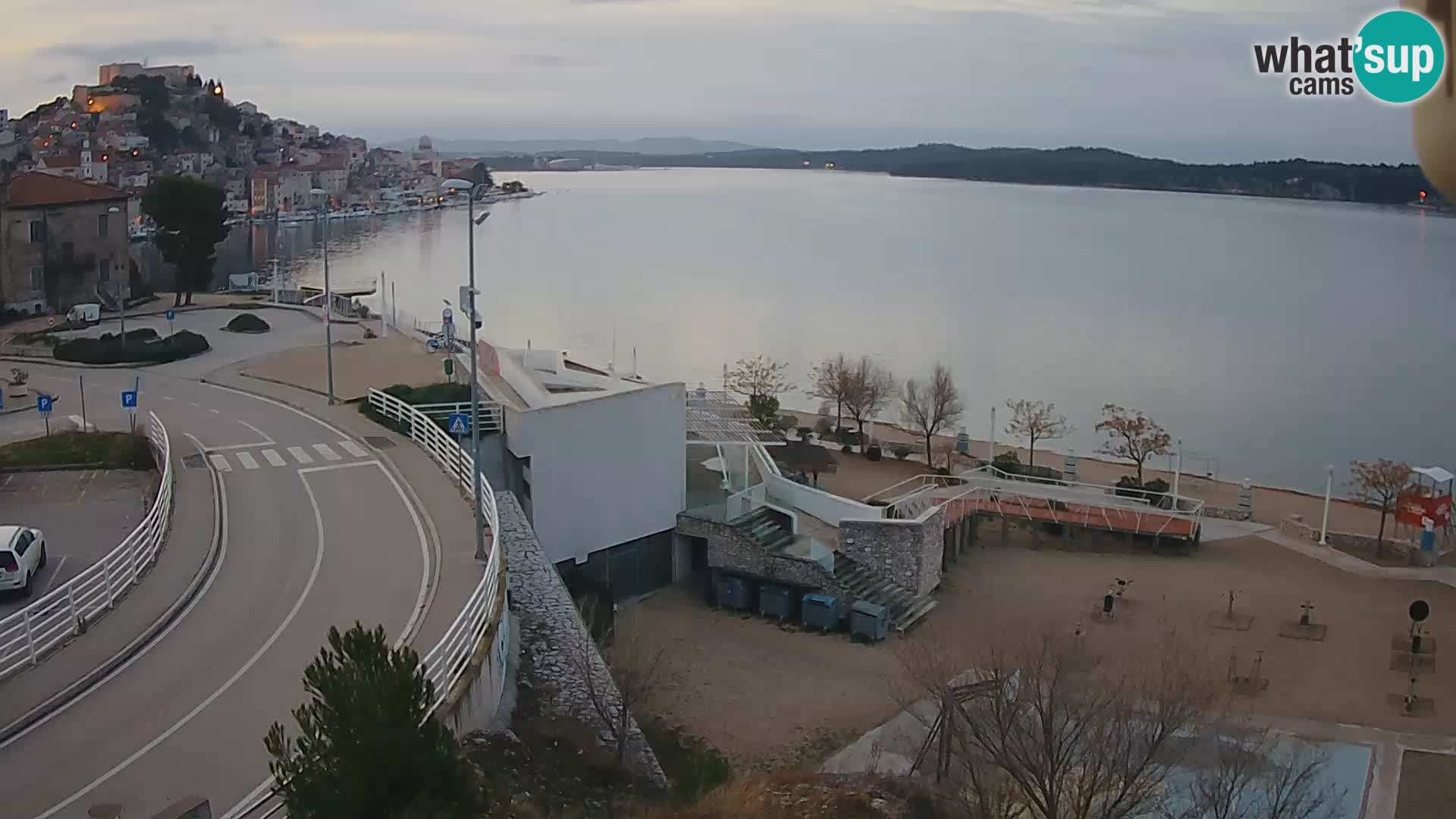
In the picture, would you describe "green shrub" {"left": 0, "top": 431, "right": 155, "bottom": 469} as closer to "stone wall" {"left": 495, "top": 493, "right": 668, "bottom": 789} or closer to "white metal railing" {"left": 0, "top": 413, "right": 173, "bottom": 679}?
"white metal railing" {"left": 0, "top": 413, "right": 173, "bottom": 679}

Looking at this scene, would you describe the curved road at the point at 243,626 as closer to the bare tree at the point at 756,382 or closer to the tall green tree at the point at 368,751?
the tall green tree at the point at 368,751

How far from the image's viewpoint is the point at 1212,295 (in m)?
96.8

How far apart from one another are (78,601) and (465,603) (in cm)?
421

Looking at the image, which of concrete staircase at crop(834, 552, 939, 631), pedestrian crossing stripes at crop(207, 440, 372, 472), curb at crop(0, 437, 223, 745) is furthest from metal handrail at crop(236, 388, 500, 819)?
concrete staircase at crop(834, 552, 939, 631)

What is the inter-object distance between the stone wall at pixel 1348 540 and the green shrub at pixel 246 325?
1197 inches

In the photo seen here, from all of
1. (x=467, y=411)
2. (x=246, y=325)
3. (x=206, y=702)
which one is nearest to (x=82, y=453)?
(x=467, y=411)

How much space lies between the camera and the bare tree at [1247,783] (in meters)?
11.9

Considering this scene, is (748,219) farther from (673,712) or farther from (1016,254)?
(673,712)

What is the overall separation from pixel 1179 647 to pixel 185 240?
126 feet

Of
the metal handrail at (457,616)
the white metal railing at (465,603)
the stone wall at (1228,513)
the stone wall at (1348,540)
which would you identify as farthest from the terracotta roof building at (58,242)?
the stone wall at (1348,540)

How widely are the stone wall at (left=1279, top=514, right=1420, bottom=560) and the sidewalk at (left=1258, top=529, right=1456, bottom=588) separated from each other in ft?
1.64

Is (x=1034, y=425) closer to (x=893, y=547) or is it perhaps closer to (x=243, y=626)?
(x=893, y=547)

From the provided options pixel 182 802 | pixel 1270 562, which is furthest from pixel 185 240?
pixel 182 802

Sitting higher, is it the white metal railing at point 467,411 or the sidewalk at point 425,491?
the white metal railing at point 467,411
